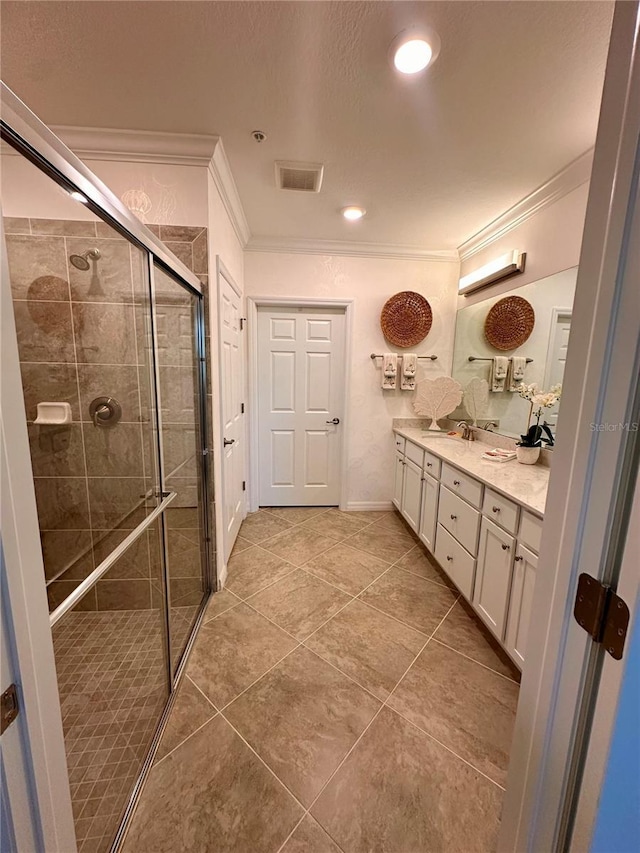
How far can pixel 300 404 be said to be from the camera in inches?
131

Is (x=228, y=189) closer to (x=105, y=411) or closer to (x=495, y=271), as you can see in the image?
(x=105, y=411)

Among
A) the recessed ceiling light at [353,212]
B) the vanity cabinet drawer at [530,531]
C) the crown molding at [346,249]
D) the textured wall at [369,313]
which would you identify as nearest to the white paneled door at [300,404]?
the textured wall at [369,313]

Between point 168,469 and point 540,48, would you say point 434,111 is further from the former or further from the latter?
point 168,469

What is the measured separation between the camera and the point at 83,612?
1.76m

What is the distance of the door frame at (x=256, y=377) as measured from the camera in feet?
10.1

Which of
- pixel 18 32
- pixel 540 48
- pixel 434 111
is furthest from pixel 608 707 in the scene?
pixel 18 32

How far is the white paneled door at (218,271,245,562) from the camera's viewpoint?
2.19 meters

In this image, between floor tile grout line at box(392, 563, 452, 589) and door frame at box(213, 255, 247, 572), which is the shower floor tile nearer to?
door frame at box(213, 255, 247, 572)

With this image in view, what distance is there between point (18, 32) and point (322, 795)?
288 centimetres

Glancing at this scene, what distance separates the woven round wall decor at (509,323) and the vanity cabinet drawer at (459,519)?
123 cm

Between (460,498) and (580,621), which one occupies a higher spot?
(580,621)

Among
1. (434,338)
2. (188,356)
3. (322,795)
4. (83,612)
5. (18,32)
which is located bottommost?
(322,795)

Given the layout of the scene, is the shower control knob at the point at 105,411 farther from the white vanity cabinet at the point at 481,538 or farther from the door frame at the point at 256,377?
the white vanity cabinet at the point at 481,538

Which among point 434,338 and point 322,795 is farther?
point 434,338
